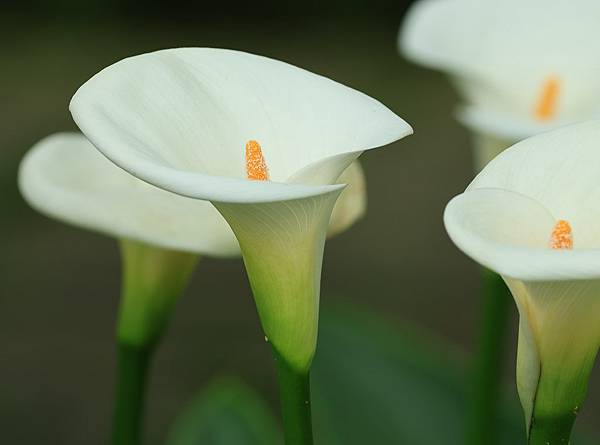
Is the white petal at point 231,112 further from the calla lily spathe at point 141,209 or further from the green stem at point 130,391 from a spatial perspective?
the green stem at point 130,391

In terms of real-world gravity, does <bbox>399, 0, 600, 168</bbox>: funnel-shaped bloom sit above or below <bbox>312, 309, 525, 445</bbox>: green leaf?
above

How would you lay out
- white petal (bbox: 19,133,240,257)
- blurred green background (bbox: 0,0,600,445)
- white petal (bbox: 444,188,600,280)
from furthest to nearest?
blurred green background (bbox: 0,0,600,445) < white petal (bbox: 19,133,240,257) < white petal (bbox: 444,188,600,280)

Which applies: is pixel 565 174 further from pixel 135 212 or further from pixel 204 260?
pixel 204 260

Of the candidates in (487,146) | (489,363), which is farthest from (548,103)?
(489,363)

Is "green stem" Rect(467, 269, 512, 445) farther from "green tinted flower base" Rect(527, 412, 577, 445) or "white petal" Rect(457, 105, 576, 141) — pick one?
"green tinted flower base" Rect(527, 412, 577, 445)

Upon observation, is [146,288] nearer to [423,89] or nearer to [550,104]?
[550,104]

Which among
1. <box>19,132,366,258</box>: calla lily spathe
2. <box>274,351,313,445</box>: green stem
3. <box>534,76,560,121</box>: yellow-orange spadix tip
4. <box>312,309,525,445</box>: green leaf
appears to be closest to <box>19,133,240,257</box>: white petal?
<box>19,132,366,258</box>: calla lily spathe

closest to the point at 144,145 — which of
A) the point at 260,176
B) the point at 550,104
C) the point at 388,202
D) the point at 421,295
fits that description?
the point at 260,176
